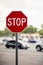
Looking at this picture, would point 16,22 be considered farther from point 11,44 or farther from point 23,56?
point 23,56

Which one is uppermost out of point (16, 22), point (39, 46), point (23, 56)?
point (16, 22)

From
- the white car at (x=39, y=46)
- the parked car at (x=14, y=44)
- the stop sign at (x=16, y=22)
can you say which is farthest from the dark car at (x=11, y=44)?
the stop sign at (x=16, y=22)

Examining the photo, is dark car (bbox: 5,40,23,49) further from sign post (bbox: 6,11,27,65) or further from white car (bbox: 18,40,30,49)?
sign post (bbox: 6,11,27,65)

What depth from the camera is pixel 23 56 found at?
4.18 metres

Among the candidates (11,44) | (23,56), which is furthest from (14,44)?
(23,56)

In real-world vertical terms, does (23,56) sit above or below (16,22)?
below

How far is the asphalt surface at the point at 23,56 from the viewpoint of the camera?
409 cm

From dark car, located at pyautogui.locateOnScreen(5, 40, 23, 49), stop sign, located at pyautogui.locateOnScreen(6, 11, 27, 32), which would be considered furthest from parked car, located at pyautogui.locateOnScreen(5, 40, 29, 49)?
stop sign, located at pyautogui.locateOnScreen(6, 11, 27, 32)

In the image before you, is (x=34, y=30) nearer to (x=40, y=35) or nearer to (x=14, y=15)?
(x=40, y=35)

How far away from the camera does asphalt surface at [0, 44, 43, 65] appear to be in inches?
161

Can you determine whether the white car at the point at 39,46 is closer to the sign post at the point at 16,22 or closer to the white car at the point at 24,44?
the white car at the point at 24,44

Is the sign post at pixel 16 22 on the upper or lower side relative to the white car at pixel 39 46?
upper

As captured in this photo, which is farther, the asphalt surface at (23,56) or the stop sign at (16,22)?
the asphalt surface at (23,56)

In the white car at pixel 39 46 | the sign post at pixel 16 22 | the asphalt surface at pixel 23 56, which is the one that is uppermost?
the sign post at pixel 16 22
